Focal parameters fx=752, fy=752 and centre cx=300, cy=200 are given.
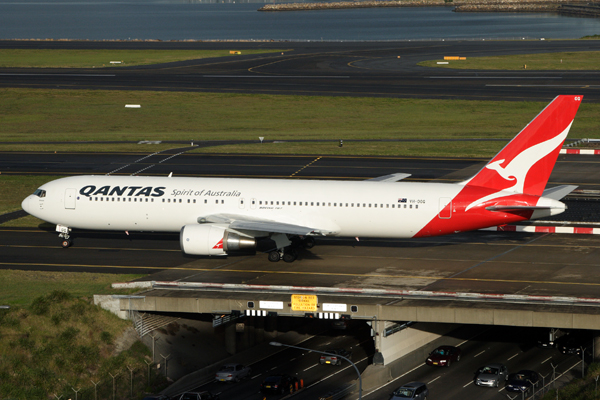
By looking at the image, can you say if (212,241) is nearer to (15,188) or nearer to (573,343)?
(573,343)

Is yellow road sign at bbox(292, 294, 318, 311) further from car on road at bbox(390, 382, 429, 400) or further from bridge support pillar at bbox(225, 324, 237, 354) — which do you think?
bridge support pillar at bbox(225, 324, 237, 354)

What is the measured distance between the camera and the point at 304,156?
9119cm

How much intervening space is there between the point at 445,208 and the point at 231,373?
18.4 m

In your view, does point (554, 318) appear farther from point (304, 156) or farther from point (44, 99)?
point (44, 99)

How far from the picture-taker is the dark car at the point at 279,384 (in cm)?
4716

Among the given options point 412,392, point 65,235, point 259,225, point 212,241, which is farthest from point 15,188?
point 412,392

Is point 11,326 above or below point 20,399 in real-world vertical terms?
above

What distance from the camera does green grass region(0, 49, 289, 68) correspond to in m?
161

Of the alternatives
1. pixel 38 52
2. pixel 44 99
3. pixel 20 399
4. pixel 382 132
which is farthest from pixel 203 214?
pixel 38 52

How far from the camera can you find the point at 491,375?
47906 millimetres

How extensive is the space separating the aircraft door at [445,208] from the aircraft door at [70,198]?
27.0 m

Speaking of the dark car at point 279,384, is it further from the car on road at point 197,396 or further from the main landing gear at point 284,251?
the main landing gear at point 284,251

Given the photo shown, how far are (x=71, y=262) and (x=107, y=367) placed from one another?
12043 millimetres

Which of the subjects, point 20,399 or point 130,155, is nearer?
point 20,399
